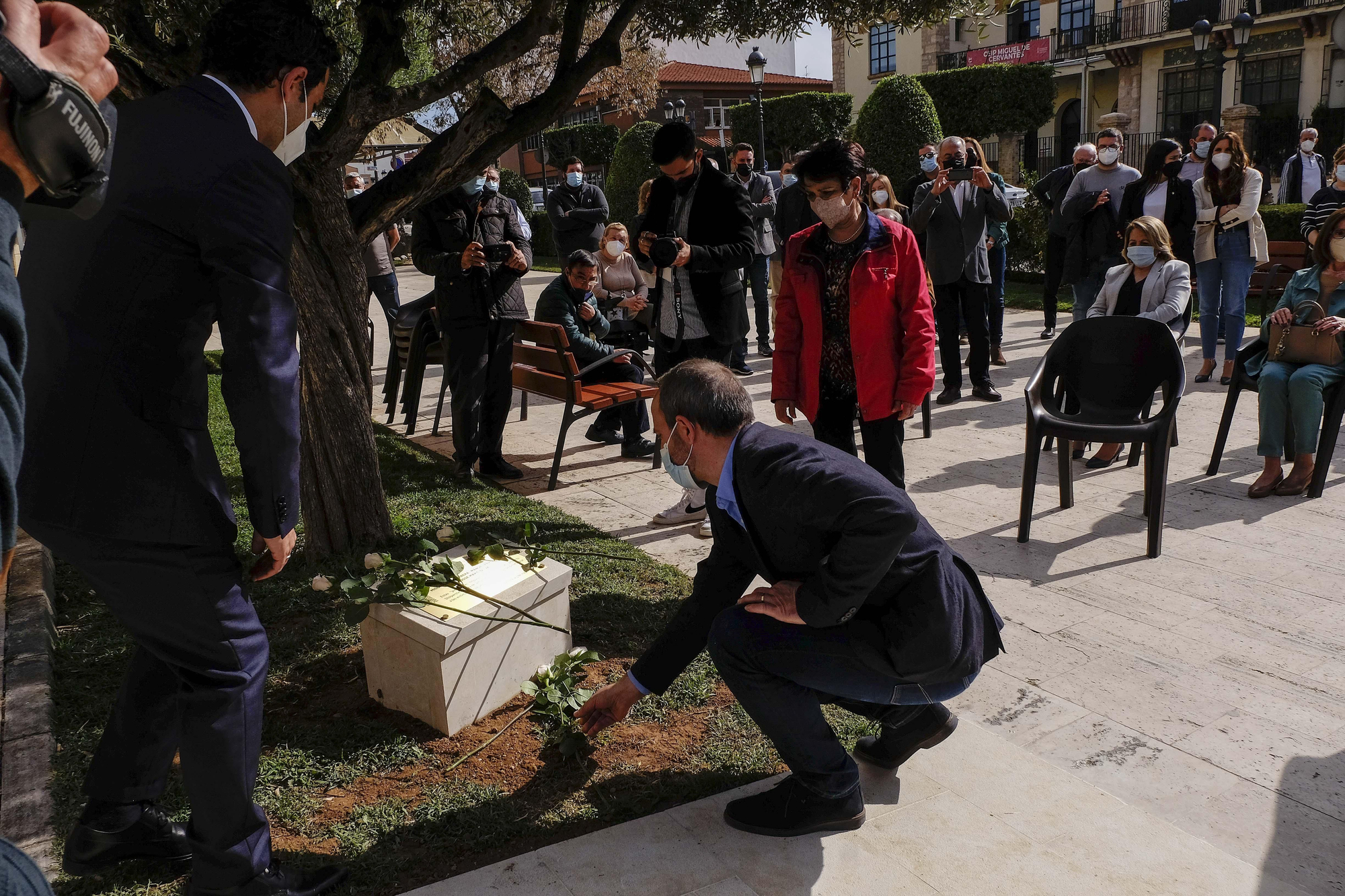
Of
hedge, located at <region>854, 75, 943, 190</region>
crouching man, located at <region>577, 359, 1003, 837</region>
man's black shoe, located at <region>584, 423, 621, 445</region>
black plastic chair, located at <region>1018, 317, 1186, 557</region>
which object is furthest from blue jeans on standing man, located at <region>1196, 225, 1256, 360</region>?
hedge, located at <region>854, 75, 943, 190</region>

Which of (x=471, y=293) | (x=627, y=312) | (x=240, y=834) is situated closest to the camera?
(x=240, y=834)

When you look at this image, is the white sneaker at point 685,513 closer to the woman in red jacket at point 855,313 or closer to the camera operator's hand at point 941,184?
the woman in red jacket at point 855,313

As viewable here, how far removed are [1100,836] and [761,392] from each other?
6588 mm

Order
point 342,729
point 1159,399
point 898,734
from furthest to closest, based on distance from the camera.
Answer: point 1159,399
point 342,729
point 898,734

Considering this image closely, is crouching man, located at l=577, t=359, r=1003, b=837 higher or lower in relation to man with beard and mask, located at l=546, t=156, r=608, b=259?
lower

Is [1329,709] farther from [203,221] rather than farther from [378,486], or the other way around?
[378,486]

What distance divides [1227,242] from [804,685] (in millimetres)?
7468

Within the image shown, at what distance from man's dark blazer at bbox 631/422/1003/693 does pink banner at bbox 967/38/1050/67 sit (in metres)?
44.6

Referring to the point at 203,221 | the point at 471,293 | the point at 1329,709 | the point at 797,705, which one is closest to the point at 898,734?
the point at 797,705

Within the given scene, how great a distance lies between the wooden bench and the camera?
22.1 feet

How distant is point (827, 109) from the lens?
111 feet

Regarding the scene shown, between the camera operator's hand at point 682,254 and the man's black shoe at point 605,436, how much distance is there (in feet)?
8.94

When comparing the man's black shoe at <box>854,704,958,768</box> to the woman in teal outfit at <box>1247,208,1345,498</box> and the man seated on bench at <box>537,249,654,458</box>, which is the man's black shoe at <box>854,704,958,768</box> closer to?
the woman in teal outfit at <box>1247,208,1345,498</box>

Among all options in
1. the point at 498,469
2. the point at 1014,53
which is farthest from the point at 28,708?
the point at 1014,53
